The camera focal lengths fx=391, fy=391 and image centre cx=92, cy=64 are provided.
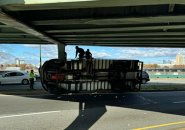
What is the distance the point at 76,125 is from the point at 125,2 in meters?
4.47

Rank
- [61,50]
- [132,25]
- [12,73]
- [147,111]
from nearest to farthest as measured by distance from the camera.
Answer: [147,111] → [132,25] → [61,50] → [12,73]

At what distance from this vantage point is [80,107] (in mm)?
17922

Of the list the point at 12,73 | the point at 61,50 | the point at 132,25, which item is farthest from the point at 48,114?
the point at 12,73

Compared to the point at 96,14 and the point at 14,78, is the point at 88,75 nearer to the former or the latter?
the point at 96,14

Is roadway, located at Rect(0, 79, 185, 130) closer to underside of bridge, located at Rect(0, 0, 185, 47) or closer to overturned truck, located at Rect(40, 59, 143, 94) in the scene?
overturned truck, located at Rect(40, 59, 143, 94)

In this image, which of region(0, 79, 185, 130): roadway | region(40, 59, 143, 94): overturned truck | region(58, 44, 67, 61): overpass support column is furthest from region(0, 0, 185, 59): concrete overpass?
region(58, 44, 67, 61): overpass support column

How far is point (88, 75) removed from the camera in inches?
929

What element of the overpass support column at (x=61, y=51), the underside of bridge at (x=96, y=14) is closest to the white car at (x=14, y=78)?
the overpass support column at (x=61, y=51)

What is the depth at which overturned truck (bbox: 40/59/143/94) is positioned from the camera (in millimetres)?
23328

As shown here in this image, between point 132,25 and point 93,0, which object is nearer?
point 93,0

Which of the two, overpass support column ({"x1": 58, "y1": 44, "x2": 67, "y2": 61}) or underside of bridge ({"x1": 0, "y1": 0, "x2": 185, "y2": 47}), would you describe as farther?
overpass support column ({"x1": 58, "y1": 44, "x2": 67, "y2": 61})

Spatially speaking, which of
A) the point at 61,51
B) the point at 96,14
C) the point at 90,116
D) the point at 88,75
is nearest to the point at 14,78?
the point at 61,51

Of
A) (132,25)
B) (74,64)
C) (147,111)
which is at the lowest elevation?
(147,111)

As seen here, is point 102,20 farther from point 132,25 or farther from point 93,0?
point 93,0
